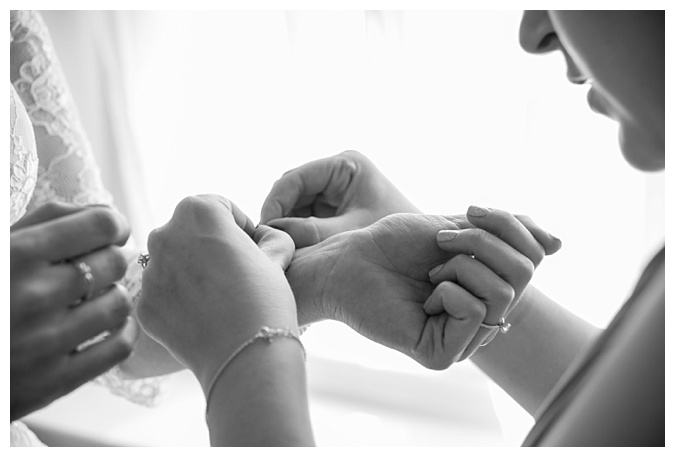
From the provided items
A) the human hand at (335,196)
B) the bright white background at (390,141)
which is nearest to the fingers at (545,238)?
the human hand at (335,196)

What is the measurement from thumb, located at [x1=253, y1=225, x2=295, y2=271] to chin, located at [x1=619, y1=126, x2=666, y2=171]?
1.23 ft

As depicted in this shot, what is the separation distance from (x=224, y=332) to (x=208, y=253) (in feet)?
0.31

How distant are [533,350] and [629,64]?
452mm

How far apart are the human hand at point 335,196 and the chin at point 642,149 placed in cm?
37

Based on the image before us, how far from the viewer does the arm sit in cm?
54

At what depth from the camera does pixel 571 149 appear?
1.38m

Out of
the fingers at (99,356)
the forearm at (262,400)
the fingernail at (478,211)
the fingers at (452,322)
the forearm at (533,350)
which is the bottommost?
the forearm at (533,350)

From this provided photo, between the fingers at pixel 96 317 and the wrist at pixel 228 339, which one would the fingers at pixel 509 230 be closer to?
the wrist at pixel 228 339

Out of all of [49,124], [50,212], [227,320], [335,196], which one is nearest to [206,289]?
[227,320]

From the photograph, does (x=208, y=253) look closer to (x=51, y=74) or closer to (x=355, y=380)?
(x=51, y=74)

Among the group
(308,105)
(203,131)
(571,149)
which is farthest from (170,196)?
(571,149)

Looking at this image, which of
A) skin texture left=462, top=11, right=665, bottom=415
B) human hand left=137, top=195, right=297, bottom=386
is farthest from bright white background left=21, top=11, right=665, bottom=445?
human hand left=137, top=195, right=297, bottom=386

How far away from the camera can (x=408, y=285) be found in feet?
2.54

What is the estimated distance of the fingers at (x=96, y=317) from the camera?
1.76 feet
